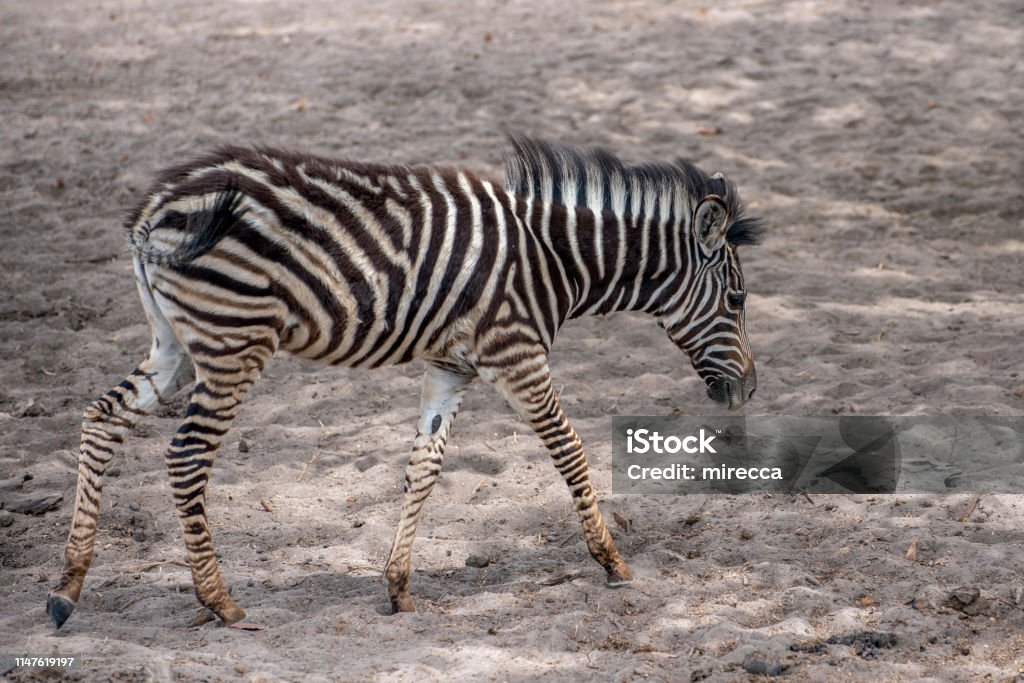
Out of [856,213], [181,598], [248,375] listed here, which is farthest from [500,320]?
[856,213]

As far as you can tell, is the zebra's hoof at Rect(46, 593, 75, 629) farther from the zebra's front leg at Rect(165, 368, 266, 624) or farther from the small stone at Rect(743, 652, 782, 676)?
the small stone at Rect(743, 652, 782, 676)

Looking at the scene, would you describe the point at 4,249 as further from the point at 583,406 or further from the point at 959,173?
the point at 959,173

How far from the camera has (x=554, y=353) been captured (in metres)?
8.41

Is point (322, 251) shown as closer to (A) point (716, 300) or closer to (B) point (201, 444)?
(B) point (201, 444)

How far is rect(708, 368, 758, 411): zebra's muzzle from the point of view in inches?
239

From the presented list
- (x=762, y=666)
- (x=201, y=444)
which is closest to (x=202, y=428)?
(x=201, y=444)

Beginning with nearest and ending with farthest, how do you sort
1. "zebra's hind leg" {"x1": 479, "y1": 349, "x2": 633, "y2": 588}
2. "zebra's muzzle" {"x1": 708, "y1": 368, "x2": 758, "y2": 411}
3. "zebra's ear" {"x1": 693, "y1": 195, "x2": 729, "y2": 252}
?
"zebra's hind leg" {"x1": 479, "y1": 349, "x2": 633, "y2": 588} → "zebra's ear" {"x1": 693, "y1": 195, "x2": 729, "y2": 252} → "zebra's muzzle" {"x1": 708, "y1": 368, "x2": 758, "y2": 411}

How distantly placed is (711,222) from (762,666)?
8.08 feet

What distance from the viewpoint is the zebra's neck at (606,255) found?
5512mm

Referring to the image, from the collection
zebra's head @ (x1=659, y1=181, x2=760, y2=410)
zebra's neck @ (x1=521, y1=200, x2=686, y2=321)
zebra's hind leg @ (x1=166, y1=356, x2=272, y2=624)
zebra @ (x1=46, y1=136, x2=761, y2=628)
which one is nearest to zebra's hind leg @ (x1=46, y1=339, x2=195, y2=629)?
zebra @ (x1=46, y1=136, x2=761, y2=628)

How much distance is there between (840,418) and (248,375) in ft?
13.9

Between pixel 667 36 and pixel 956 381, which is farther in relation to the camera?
pixel 667 36

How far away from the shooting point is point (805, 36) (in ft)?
45.2

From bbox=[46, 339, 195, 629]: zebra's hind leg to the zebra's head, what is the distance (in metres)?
2.87
